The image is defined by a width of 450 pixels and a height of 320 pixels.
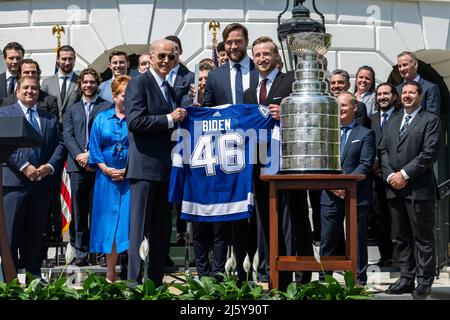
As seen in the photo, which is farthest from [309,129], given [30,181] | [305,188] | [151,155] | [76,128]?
[76,128]

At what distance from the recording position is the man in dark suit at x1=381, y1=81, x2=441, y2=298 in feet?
31.6

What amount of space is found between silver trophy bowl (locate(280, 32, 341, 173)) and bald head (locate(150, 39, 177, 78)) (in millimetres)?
1164

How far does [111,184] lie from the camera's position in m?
10.1

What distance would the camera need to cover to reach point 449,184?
11.5 metres

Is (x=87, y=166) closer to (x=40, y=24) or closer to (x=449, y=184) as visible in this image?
(x=449, y=184)

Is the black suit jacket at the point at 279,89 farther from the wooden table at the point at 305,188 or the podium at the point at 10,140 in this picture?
the podium at the point at 10,140

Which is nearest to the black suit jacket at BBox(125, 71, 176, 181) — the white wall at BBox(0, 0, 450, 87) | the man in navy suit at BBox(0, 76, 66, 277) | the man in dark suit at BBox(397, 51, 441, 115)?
the man in navy suit at BBox(0, 76, 66, 277)

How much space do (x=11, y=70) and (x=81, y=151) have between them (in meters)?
1.62

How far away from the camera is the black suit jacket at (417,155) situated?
9.66m

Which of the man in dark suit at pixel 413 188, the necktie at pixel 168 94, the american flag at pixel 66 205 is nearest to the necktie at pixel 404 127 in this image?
the man in dark suit at pixel 413 188

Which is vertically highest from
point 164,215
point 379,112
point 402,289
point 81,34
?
Result: point 81,34

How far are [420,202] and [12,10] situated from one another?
8989 millimetres

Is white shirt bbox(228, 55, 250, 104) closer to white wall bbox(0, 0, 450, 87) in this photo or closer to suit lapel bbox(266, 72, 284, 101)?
suit lapel bbox(266, 72, 284, 101)
